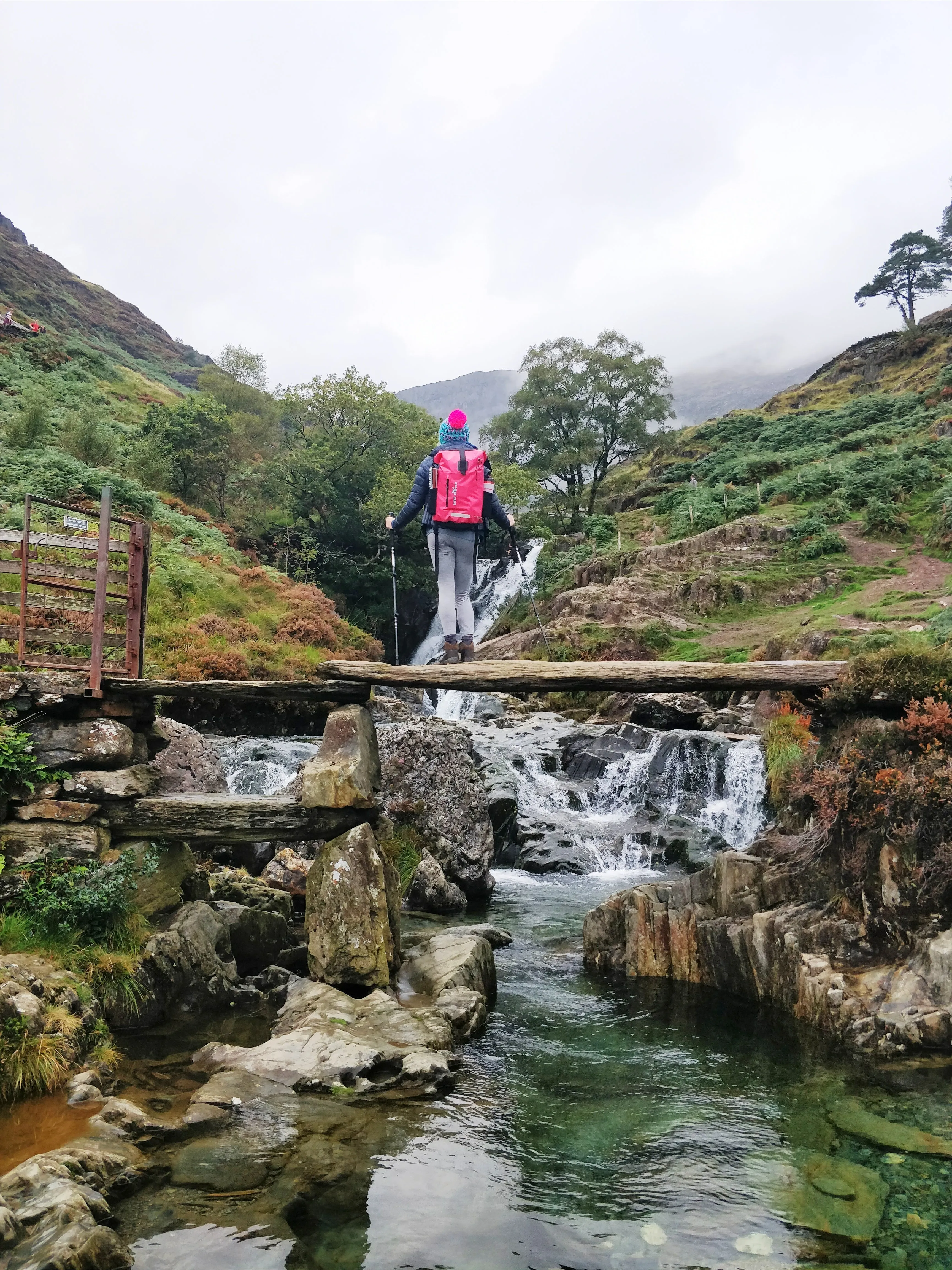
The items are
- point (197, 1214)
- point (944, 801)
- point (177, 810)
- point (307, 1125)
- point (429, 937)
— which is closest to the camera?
point (197, 1214)

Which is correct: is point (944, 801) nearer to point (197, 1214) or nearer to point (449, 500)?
point (449, 500)

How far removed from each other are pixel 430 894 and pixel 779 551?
29.7m

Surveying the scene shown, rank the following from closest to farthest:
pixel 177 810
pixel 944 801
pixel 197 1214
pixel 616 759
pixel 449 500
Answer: pixel 197 1214, pixel 944 801, pixel 177 810, pixel 449 500, pixel 616 759

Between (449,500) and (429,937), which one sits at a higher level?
(449,500)

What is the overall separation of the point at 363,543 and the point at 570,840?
28.2 meters

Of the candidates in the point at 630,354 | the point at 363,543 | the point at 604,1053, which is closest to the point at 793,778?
the point at 604,1053

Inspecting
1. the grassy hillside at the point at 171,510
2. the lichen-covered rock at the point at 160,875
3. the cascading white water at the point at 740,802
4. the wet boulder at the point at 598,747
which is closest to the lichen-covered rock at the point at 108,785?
the lichen-covered rock at the point at 160,875

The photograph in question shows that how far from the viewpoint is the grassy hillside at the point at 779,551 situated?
2964 cm

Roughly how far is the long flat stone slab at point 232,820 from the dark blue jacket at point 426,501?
3.58m

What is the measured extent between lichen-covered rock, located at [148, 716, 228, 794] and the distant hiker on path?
19.7 feet

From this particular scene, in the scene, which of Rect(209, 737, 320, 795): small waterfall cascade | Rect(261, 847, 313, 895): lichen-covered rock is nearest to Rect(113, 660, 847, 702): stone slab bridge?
Rect(261, 847, 313, 895): lichen-covered rock

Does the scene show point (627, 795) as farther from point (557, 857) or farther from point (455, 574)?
point (455, 574)

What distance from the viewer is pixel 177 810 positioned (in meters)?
9.05

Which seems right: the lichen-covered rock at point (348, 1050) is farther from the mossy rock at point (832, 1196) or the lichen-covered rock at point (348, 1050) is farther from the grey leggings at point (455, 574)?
the grey leggings at point (455, 574)
